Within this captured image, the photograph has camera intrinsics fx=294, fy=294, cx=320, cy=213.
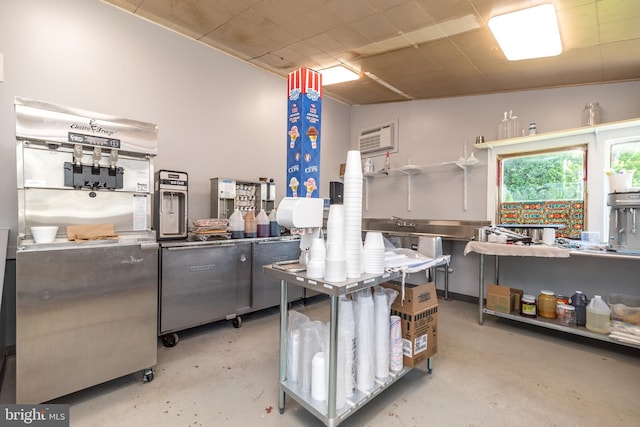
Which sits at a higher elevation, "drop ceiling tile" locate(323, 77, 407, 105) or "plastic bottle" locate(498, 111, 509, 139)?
"drop ceiling tile" locate(323, 77, 407, 105)

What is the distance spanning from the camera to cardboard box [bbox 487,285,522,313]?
3115 mm

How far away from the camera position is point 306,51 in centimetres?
330

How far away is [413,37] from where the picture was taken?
110 inches

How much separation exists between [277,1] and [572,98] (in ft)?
10.8

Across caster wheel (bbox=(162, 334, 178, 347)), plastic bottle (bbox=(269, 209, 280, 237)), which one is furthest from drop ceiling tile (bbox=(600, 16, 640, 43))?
caster wheel (bbox=(162, 334, 178, 347))

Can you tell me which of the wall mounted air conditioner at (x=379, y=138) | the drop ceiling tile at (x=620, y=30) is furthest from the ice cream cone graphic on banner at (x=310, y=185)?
the wall mounted air conditioner at (x=379, y=138)

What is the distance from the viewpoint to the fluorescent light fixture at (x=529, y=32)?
7.30 ft

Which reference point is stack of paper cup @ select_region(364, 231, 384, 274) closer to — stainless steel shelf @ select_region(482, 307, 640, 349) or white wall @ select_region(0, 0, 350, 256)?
stainless steel shelf @ select_region(482, 307, 640, 349)

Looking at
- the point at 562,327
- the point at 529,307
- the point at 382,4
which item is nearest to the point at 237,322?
the point at 529,307

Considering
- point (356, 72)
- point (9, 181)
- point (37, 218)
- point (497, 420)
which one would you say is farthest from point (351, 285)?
point (356, 72)

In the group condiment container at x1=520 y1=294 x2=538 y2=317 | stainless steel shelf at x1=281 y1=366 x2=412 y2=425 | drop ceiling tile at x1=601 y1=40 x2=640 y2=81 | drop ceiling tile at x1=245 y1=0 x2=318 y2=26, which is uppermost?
drop ceiling tile at x1=245 y1=0 x2=318 y2=26

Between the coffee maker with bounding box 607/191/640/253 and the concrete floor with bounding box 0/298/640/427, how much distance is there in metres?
0.97

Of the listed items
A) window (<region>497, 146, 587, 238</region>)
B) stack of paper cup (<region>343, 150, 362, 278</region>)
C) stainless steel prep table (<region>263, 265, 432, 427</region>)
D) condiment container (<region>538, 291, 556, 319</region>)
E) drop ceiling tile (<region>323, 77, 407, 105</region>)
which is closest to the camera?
stainless steel prep table (<region>263, 265, 432, 427</region>)

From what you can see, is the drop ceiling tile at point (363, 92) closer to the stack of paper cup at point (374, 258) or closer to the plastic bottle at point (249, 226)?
the plastic bottle at point (249, 226)
